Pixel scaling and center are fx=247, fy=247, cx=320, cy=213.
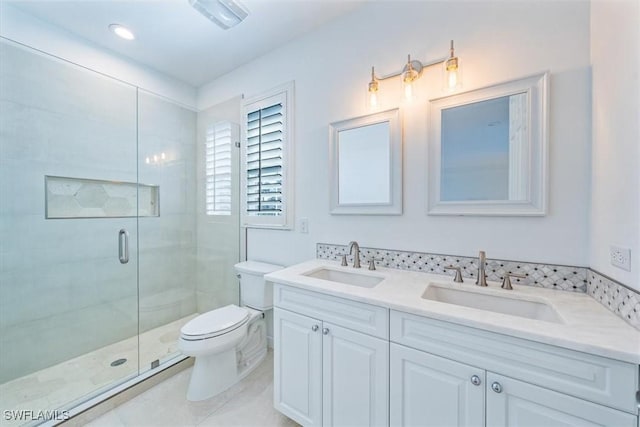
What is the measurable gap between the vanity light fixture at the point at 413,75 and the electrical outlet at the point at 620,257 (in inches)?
39.2

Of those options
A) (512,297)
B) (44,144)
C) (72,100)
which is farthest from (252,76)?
(512,297)

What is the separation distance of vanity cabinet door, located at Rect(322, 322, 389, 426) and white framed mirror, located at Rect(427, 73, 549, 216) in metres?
0.83

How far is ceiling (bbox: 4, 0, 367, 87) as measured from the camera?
5.53 ft

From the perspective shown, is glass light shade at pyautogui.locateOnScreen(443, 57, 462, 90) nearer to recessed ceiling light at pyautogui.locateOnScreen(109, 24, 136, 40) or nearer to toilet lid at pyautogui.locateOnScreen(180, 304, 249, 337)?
toilet lid at pyautogui.locateOnScreen(180, 304, 249, 337)

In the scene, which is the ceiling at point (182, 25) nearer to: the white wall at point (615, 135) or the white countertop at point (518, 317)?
the white wall at point (615, 135)

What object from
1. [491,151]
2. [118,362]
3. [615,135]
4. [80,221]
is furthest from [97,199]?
[615,135]

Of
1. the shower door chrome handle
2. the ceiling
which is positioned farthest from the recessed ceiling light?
the shower door chrome handle

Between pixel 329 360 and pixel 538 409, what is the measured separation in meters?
0.79

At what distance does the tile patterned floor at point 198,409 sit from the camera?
1.43 meters

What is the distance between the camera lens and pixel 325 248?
186 centimetres

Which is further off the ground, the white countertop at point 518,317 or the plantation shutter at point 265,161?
the plantation shutter at point 265,161

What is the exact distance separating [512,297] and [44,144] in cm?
319

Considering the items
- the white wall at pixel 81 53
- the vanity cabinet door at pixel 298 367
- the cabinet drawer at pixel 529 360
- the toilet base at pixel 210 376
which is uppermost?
the white wall at pixel 81 53

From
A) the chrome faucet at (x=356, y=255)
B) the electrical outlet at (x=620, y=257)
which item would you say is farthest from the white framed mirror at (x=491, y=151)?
the chrome faucet at (x=356, y=255)
